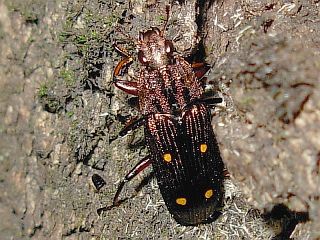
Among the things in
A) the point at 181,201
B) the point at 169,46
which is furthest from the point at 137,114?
the point at 181,201

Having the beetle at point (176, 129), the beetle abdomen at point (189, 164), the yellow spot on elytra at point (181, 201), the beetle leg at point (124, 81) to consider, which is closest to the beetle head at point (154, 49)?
the beetle at point (176, 129)

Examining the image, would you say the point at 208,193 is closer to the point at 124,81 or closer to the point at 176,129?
the point at 176,129

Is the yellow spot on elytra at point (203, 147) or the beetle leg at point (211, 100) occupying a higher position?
the beetle leg at point (211, 100)

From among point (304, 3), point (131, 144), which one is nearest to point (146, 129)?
point (131, 144)

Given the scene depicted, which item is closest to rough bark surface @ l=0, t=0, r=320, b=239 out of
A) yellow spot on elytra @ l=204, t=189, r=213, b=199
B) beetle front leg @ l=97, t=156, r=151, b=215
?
beetle front leg @ l=97, t=156, r=151, b=215

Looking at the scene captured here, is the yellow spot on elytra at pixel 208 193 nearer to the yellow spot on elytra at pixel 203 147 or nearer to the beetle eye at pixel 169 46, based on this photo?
the yellow spot on elytra at pixel 203 147

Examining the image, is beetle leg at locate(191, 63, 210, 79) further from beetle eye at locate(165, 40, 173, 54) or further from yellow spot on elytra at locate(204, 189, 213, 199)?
yellow spot on elytra at locate(204, 189, 213, 199)
